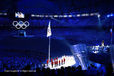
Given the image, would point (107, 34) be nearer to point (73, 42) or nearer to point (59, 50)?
point (73, 42)

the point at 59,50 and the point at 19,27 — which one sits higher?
the point at 19,27

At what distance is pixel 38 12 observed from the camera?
709 inches

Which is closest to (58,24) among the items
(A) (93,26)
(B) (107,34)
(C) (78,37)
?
(C) (78,37)

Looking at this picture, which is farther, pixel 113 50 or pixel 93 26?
pixel 93 26

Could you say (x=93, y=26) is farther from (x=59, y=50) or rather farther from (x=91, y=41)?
(x=59, y=50)

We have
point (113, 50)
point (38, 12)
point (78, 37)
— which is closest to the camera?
point (113, 50)

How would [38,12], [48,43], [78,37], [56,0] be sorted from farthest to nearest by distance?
[78,37] < [48,43] < [38,12] < [56,0]

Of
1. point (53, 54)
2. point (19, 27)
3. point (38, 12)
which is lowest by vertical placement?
point (53, 54)

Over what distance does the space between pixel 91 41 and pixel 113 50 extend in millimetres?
15543

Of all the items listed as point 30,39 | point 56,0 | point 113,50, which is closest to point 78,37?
point 30,39

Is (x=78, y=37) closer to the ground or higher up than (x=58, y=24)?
closer to the ground

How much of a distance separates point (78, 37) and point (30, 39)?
23.8 feet

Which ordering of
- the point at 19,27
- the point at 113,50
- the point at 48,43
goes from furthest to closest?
the point at 48,43 → the point at 19,27 → the point at 113,50

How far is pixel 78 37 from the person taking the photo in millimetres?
22750
